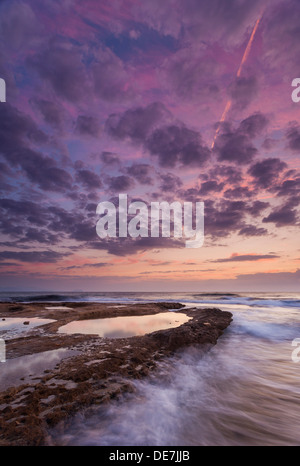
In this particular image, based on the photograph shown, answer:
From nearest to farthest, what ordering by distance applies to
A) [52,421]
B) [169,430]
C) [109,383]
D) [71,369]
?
[52,421], [169,430], [109,383], [71,369]

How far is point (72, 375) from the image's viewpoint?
167 inches

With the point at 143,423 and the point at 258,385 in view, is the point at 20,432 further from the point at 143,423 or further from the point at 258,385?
the point at 258,385

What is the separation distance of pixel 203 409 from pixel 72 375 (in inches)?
104

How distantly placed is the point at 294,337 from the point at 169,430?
981cm

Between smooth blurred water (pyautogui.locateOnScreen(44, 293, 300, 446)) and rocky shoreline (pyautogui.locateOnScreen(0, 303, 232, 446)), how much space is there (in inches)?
11.0

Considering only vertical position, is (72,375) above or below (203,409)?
above

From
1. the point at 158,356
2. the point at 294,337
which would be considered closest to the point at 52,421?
the point at 158,356

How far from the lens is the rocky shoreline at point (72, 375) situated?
9.27ft
